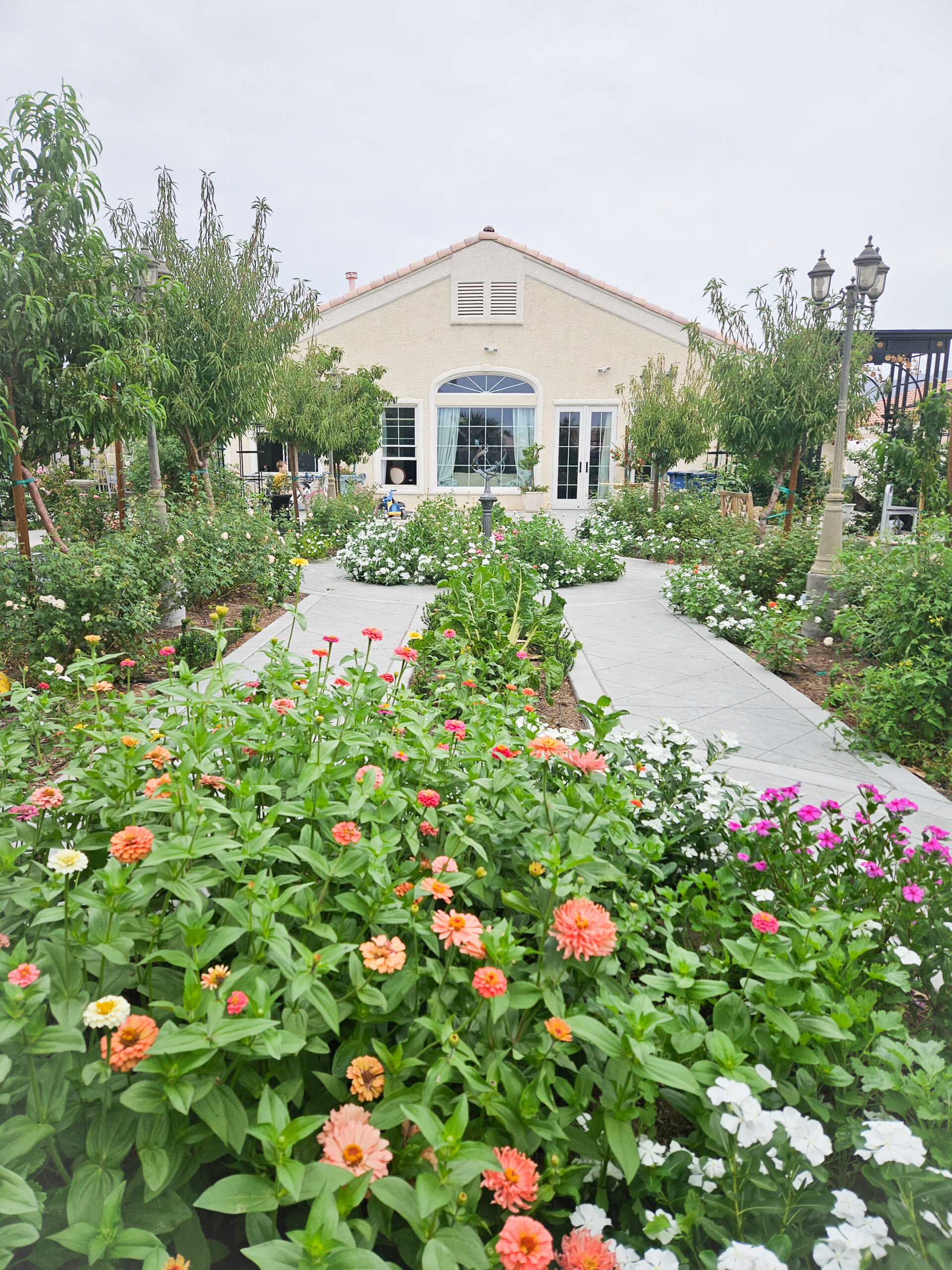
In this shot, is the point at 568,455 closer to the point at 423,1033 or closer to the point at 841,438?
the point at 841,438

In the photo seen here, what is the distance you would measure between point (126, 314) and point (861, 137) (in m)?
5.01

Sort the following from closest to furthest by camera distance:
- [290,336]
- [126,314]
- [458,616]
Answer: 1. [458,616]
2. [126,314]
3. [290,336]

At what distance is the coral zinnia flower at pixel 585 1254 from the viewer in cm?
101

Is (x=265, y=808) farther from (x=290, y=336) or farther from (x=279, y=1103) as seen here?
(x=290, y=336)

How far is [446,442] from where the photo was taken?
19344mm

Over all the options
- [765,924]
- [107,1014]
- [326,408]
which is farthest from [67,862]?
[326,408]

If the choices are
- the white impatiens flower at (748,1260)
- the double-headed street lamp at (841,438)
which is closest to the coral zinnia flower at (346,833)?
the white impatiens flower at (748,1260)

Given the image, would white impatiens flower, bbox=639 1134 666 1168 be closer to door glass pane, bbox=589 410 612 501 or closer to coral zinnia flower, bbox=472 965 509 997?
coral zinnia flower, bbox=472 965 509 997

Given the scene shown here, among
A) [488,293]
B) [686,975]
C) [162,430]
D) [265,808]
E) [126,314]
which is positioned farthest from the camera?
[488,293]

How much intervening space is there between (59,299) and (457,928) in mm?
5757

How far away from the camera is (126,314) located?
5.73 m

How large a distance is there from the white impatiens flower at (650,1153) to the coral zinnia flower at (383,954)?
0.48m

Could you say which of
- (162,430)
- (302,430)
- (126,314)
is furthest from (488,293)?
(126,314)

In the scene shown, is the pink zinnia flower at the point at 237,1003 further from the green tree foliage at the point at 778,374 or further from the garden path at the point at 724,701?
the green tree foliage at the point at 778,374
